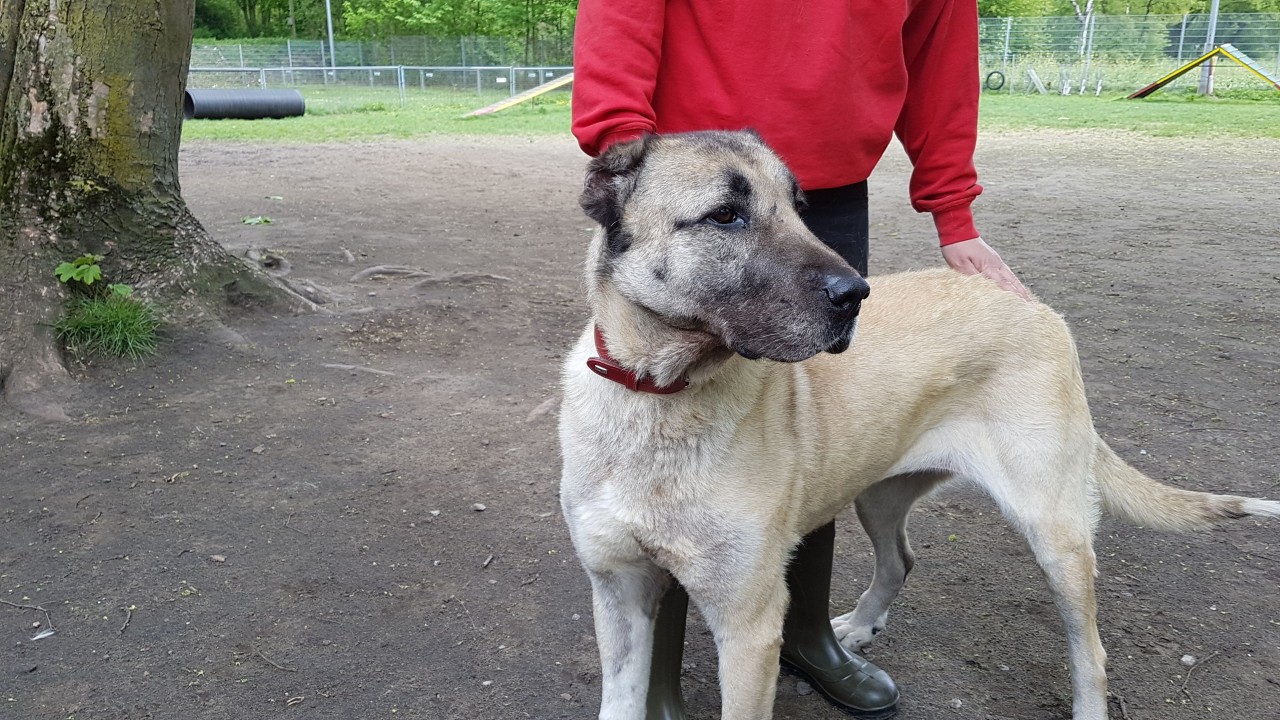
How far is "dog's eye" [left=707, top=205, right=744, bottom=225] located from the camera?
2.35m

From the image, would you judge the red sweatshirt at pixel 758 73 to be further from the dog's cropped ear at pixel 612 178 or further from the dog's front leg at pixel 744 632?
the dog's front leg at pixel 744 632

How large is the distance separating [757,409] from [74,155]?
15.9ft

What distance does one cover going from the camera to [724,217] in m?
2.35

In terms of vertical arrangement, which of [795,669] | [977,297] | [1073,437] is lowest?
[795,669]

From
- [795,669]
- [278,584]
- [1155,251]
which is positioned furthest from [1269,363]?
[278,584]

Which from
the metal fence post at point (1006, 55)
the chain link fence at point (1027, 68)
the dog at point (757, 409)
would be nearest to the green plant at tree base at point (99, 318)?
the dog at point (757, 409)

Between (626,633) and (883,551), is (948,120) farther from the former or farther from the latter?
(626,633)

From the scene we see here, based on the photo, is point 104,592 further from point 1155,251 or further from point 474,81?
point 474,81

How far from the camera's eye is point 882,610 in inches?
134

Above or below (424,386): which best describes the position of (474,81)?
above

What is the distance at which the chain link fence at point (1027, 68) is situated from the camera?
32.8 m

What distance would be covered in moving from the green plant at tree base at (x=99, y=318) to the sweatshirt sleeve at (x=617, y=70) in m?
4.14

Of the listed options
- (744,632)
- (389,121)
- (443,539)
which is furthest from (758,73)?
(389,121)

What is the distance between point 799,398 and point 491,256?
668 centimetres
